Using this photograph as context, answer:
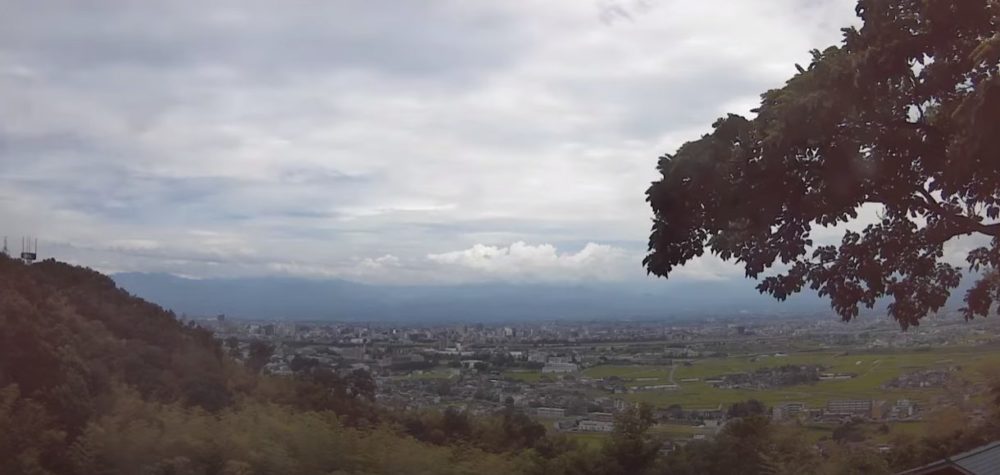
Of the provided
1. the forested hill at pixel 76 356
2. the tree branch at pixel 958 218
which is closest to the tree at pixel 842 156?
the tree branch at pixel 958 218

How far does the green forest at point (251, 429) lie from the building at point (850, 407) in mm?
561

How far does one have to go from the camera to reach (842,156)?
571 cm

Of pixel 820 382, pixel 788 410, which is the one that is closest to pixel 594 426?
pixel 788 410

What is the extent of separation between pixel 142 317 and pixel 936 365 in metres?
11.6

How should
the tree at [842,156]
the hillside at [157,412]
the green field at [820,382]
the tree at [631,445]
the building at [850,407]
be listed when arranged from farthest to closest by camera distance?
1. the green field at [820,382]
2. the building at [850,407]
3. the tree at [631,445]
4. the hillside at [157,412]
5. the tree at [842,156]

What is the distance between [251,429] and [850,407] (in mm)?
7443

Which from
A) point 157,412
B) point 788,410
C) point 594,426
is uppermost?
point 157,412

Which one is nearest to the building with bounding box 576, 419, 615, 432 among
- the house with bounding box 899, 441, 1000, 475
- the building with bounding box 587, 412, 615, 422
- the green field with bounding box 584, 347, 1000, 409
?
the building with bounding box 587, 412, 615, 422

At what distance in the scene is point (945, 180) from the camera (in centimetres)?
587

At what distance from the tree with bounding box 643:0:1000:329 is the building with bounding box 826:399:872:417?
Answer: 5.31m

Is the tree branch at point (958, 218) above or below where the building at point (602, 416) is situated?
above

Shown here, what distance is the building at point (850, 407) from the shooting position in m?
11.3

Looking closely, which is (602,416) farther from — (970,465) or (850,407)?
(970,465)

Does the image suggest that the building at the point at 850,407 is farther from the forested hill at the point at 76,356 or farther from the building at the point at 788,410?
the forested hill at the point at 76,356
